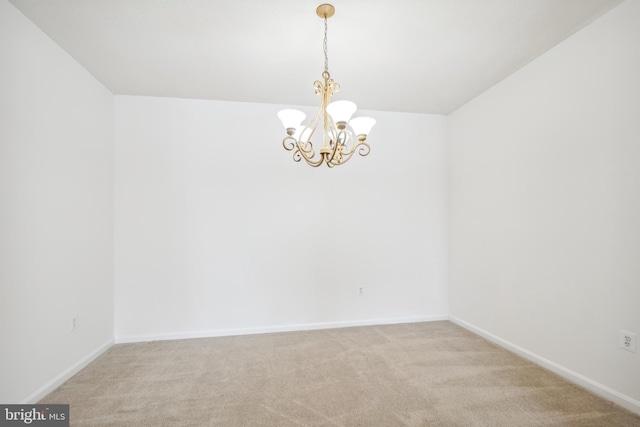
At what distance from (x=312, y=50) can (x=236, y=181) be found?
1599 millimetres

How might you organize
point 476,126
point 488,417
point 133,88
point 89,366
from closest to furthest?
point 488,417, point 89,366, point 133,88, point 476,126

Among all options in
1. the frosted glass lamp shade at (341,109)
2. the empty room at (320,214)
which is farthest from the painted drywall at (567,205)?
the frosted glass lamp shade at (341,109)

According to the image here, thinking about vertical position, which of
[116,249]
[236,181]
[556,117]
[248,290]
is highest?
[556,117]

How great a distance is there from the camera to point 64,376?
2.28 m

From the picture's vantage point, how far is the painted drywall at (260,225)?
3158mm

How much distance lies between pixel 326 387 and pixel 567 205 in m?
2.24

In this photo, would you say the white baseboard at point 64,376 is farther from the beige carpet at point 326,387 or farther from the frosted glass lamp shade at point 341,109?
the frosted glass lamp shade at point 341,109

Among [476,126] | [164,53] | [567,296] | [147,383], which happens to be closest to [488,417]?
[567,296]

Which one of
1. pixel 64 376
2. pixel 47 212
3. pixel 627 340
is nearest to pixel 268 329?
pixel 64 376

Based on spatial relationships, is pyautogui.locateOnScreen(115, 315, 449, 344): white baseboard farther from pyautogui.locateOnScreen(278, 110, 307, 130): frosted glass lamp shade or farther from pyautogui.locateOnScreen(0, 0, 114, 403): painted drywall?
pyautogui.locateOnScreen(278, 110, 307, 130): frosted glass lamp shade

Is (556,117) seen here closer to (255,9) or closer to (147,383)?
(255,9)

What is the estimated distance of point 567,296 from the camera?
7.44 feet

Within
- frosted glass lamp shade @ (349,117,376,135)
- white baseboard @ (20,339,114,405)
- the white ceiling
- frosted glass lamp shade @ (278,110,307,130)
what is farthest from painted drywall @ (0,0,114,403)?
frosted glass lamp shade @ (349,117,376,135)

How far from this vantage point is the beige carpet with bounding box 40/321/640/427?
183 centimetres
